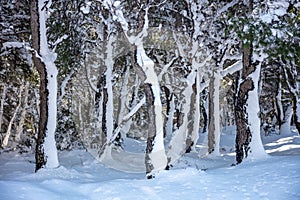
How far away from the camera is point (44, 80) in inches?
409

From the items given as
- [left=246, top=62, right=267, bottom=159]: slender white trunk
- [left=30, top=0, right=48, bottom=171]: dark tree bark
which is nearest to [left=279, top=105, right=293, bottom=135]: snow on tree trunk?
[left=246, top=62, right=267, bottom=159]: slender white trunk

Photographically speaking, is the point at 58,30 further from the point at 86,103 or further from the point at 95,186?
the point at 86,103

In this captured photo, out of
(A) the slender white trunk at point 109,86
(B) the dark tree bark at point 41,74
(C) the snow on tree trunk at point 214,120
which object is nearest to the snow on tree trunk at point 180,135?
(C) the snow on tree trunk at point 214,120

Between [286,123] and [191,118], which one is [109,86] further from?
[286,123]

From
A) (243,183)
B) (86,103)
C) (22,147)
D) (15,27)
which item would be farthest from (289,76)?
(86,103)

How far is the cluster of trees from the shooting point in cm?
902

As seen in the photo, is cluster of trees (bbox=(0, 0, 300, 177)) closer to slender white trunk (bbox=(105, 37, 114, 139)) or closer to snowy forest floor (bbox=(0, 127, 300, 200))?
slender white trunk (bbox=(105, 37, 114, 139))

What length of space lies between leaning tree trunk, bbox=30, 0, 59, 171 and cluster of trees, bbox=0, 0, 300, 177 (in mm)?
28

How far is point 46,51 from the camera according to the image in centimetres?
1034

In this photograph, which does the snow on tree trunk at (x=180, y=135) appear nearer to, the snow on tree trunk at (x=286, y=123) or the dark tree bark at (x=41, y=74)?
the dark tree bark at (x=41, y=74)

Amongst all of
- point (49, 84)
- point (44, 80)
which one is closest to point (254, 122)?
point (49, 84)

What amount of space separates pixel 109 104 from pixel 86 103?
13.5 m

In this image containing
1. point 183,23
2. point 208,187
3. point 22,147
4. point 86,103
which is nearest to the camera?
point 208,187

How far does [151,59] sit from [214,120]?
12.9ft
